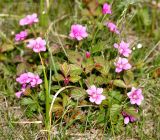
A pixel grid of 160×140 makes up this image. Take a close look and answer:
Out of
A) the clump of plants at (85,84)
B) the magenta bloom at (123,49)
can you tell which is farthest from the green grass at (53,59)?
the magenta bloom at (123,49)

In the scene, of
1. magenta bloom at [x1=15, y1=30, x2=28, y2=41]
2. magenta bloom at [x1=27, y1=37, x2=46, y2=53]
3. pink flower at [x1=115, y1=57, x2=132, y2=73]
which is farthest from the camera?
magenta bloom at [x1=15, y1=30, x2=28, y2=41]

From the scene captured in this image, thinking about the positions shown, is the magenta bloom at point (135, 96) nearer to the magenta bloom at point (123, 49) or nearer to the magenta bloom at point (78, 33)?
the magenta bloom at point (123, 49)

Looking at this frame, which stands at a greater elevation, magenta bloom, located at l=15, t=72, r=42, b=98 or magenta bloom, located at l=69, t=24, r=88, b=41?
magenta bloom, located at l=69, t=24, r=88, b=41

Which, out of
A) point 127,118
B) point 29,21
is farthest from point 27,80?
point 127,118

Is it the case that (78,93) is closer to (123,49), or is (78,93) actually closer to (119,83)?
(119,83)

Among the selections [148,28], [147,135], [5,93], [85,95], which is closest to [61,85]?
[85,95]

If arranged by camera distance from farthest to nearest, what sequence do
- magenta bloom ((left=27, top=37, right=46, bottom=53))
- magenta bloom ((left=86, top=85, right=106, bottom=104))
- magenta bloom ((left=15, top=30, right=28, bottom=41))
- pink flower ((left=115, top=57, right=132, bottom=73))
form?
magenta bloom ((left=15, top=30, right=28, bottom=41)) < magenta bloom ((left=27, top=37, right=46, bottom=53)) < pink flower ((left=115, top=57, right=132, bottom=73)) < magenta bloom ((left=86, top=85, right=106, bottom=104))

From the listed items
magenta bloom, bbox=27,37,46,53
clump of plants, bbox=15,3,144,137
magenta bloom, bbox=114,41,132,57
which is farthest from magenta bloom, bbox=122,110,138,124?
magenta bloom, bbox=27,37,46,53

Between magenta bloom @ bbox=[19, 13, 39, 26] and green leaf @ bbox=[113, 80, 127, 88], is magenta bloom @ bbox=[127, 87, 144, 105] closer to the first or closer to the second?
green leaf @ bbox=[113, 80, 127, 88]

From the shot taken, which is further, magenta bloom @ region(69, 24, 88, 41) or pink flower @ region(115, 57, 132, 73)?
magenta bloom @ region(69, 24, 88, 41)
